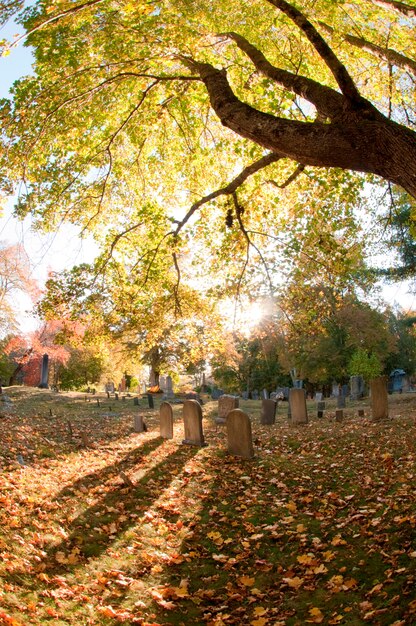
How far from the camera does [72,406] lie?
82.0ft

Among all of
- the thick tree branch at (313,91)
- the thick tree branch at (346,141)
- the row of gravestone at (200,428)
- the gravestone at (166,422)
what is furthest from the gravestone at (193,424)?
the thick tree branch at (346,141)

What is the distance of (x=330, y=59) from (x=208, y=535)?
608 centimetres

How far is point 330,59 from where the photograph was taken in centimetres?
543

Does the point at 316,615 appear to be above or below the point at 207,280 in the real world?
below

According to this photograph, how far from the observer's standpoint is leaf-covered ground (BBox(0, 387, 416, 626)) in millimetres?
4777

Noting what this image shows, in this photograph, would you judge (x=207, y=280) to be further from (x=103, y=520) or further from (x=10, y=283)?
(x=10, y=283)

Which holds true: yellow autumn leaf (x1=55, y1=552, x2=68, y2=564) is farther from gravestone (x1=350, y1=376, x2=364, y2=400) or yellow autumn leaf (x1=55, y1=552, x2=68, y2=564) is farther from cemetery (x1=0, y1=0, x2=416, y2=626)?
gravestone (x1=350, y1=376, x2=364, y2=400)

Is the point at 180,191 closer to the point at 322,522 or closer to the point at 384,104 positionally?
the point at 384,104

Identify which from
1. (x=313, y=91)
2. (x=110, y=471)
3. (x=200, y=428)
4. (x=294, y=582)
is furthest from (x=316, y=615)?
(x=200, y=428)

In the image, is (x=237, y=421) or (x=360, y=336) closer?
(x=237, y=421)

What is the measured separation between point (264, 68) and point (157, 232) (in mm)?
4326

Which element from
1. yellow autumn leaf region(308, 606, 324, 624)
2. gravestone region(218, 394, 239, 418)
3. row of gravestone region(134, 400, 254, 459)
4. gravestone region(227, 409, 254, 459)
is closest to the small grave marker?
row of gravestone region(134, 400, 254, 459)

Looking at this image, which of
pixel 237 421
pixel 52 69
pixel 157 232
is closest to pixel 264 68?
pixel 52 69

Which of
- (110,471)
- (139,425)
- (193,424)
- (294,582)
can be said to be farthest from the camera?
(139,425)
